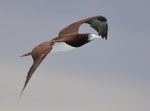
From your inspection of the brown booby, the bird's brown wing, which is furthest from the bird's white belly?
the bird's brown wing

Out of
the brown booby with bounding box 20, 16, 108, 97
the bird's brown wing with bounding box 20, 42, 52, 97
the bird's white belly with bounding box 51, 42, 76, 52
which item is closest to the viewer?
→ the bird's brown wing with bounding box 20, 42, 52, 97

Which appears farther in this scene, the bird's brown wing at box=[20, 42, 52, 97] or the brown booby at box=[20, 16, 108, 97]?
the brown booby at box=[20, 16, 108, 97]

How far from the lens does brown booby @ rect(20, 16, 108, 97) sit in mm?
16516

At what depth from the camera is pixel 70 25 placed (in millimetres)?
24156

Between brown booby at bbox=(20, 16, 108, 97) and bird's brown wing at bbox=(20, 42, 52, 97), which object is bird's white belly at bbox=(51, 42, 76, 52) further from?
bird's brown wing at bbox=(20, 42, 52, 97)

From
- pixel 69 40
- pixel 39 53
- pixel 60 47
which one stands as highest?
pixel 39 53

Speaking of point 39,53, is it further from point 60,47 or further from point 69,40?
point 69,40

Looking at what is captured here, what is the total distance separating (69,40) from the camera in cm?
1958

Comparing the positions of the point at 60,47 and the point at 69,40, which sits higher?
the point at 69,40

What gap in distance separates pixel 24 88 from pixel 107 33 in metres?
12.4

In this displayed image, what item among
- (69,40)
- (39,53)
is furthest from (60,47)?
(39,53)

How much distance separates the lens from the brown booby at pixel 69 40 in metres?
Result: 16.5

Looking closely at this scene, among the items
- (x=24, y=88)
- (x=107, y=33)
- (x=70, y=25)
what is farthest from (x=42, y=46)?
(x=107, y=33)

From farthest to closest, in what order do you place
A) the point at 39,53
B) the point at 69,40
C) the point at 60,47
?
the point at 69,40 < the point at 60,47 < the point at 39,53
